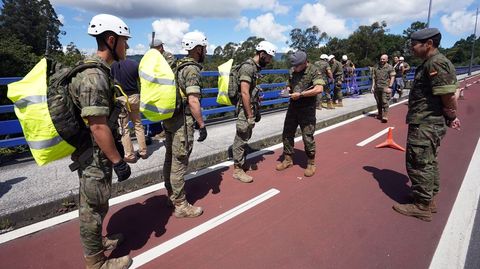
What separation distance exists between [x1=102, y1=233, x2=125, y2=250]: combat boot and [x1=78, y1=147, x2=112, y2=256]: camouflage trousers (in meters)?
0.51

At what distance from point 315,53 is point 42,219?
200ft

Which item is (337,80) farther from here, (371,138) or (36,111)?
(36,111)

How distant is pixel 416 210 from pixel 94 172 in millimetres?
3595

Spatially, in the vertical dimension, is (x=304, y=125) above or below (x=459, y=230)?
above

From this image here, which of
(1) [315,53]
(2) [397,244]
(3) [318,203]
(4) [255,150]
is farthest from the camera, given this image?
(1) [315,53]

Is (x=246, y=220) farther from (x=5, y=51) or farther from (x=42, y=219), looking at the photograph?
(x=5, y=51)

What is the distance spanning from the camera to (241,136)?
464cm

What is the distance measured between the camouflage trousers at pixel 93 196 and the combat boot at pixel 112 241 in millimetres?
508

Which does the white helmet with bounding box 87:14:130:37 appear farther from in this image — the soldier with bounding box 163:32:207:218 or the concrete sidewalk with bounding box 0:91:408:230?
the concrete sidewalk with bounding box 0:91:408:230

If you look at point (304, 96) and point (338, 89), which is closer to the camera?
point (304, 96)

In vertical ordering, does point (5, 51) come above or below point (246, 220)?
above

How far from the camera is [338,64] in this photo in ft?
38.6

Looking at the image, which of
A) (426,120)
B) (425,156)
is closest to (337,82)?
(426,120)

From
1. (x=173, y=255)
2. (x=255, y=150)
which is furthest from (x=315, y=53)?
(x=173, y=255)
